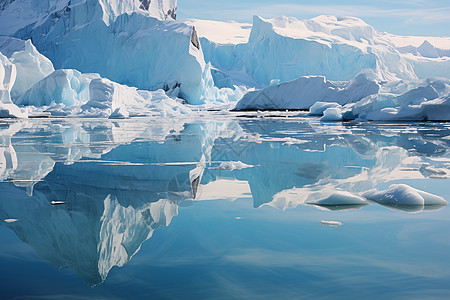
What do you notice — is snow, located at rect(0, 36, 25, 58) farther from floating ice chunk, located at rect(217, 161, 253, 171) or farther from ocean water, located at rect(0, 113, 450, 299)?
floating ice chunk, located at rect(217, 161, 253, 171)

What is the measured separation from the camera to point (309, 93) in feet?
66.3

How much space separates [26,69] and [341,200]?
22.1m

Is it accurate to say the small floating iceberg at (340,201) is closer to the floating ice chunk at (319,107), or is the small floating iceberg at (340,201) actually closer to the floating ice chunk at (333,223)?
the floating ice chunk at (333,223)

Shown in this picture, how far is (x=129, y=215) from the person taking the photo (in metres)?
2.37

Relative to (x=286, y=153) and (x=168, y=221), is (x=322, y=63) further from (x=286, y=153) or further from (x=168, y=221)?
(x=168, y=221)

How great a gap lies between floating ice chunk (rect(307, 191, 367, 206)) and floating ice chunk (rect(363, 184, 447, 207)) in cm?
13

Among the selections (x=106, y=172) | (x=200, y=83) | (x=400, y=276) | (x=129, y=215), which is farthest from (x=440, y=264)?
(x=200, y=83)

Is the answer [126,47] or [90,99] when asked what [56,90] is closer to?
[90,99]

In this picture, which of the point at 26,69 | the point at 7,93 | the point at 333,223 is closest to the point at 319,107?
the point at 7,93

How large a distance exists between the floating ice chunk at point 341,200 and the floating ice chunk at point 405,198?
0.13m

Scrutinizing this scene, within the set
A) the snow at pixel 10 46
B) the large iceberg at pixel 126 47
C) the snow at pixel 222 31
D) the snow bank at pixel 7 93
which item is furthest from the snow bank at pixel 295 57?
the snow bank at pixel 7 93

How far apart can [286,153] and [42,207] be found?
3193 mm

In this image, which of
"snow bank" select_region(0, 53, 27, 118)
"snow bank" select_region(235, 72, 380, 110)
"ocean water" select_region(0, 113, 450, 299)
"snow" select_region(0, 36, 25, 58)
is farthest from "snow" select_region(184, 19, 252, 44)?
"ocean water" select_region(0, 113, 450, 299)

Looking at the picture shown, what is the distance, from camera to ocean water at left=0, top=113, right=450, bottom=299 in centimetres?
148
